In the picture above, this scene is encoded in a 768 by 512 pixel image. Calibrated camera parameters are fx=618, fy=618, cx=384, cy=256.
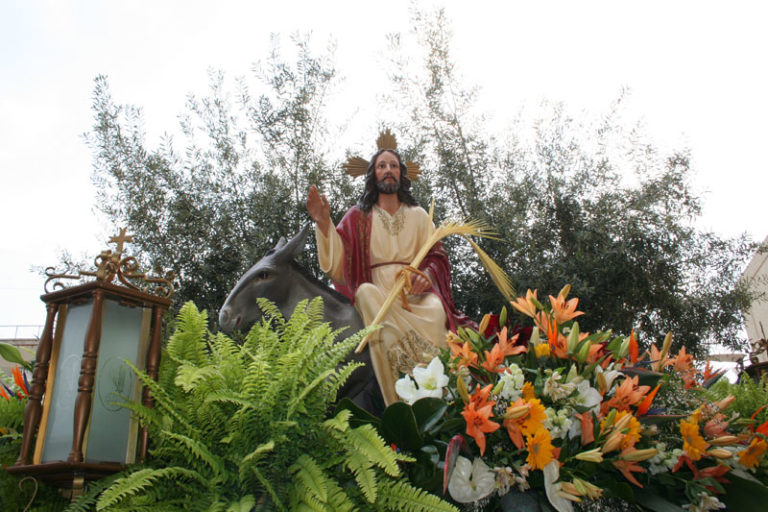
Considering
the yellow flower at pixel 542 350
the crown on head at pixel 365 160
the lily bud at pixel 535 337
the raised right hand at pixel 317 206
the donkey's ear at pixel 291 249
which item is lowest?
the yellow flower at pixel 542 350

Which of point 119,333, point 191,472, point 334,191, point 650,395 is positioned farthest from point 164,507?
point 334,191

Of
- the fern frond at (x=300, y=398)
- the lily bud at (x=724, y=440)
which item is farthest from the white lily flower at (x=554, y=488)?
the fern frond at (x=300, y=398)

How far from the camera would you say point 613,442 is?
2.28m

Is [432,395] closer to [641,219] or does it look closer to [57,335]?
[57,335]

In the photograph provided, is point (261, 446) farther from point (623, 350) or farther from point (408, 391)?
point (623, 350)

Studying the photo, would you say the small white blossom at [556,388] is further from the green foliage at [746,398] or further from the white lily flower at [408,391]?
the green foliage at [746,398]

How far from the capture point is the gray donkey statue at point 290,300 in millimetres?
4547

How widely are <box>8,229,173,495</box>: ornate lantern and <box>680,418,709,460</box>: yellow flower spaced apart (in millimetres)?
2174

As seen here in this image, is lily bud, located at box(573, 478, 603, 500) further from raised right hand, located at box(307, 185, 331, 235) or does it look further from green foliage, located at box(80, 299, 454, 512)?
raised right hand, located at box(307, 185, 331, 235)

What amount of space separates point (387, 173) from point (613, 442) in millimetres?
3579

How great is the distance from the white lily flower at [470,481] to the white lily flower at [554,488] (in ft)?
0.64

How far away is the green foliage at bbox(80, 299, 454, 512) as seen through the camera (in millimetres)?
1828

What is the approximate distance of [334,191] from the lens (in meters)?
9.76

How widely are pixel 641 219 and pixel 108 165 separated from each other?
826 centimetres
